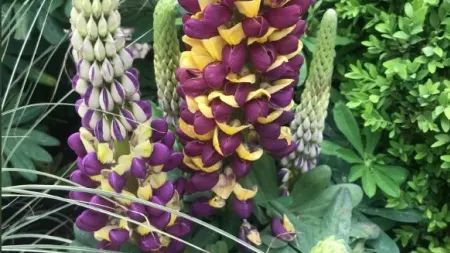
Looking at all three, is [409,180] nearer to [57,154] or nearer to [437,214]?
[437,214]

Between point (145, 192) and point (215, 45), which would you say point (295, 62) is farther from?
point (145, 192)

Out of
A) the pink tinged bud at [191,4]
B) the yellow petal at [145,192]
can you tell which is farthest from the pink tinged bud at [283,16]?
the yellow petal at [145,192]

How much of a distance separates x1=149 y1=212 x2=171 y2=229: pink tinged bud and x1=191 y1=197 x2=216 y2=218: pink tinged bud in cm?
9

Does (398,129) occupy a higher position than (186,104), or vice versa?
(186,104)

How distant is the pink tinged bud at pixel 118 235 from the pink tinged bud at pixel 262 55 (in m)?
0.33

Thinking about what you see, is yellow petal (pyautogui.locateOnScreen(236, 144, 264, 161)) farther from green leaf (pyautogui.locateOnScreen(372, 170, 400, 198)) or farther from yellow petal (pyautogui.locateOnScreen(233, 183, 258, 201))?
green leaf (pyautogui.locateOnScreen(372, 170, 400, 198))

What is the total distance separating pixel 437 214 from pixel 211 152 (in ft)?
1.92

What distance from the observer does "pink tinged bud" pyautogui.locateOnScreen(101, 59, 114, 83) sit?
87 centimetres

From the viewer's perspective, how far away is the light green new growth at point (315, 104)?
1066mm

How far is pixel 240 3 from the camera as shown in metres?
0.88

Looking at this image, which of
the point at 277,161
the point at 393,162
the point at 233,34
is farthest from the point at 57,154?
the point at 233,34

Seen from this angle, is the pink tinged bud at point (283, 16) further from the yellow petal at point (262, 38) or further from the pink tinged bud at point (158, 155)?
the pink tinged bud at point (158, 155)

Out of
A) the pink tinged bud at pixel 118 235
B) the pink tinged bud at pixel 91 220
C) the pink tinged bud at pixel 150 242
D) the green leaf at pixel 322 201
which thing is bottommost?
the green leaf at pixel 322 201

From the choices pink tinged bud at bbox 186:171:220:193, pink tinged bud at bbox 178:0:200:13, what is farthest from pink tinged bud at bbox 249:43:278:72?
pink tinged bud at bbox 186:171:220:193
